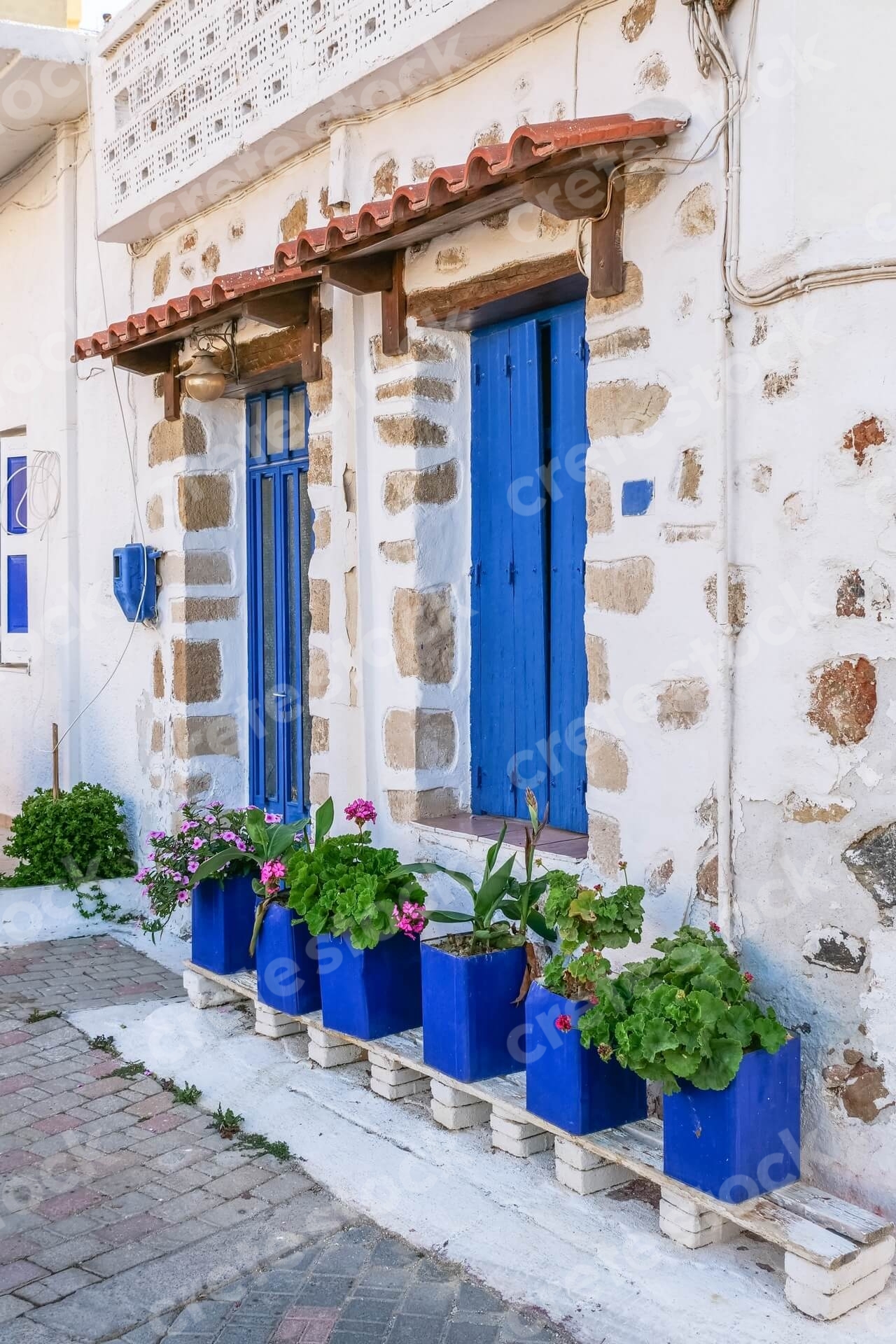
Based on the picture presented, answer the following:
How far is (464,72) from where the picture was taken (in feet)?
13.3

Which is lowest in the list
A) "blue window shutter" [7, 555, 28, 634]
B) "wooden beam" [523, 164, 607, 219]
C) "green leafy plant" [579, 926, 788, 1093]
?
"green leafy plant" [579, 926, 788, 1093]

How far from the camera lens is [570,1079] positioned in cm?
306

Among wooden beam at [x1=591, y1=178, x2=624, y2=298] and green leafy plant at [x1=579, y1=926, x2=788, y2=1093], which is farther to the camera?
wooden beam at [x1=591, y1=178, x2=624, y2=298]

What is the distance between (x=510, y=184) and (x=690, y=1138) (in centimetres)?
238

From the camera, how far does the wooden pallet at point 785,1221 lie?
2572 millimetres

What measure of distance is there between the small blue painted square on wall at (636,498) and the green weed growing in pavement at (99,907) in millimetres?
3623

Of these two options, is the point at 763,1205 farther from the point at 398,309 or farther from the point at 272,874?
the point at 398,309

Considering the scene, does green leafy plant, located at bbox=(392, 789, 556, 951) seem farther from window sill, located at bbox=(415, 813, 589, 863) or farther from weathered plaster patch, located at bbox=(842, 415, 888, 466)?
weathered plaster patch, located at bbox=(842, 415, 888, 466)

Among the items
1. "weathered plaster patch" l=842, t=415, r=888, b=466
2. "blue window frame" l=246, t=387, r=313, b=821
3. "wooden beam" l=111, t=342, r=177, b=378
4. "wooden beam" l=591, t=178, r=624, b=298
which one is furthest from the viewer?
"wooden beam" l=111, t=342, r=177, b=378

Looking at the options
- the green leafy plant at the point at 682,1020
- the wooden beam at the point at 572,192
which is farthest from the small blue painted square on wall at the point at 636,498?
the green leafy plant at the point at 682,1020

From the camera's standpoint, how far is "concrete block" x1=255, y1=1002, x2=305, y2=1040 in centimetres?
423

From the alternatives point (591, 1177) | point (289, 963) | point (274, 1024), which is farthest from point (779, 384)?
point (274, 1024)

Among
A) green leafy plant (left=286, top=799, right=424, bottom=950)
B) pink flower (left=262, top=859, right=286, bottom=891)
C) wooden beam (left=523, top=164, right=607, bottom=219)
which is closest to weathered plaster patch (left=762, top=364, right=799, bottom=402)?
wooden beam (left=523, top=164, right=607, bottom=219)

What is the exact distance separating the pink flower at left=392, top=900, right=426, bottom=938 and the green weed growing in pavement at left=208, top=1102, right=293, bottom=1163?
0.67m
